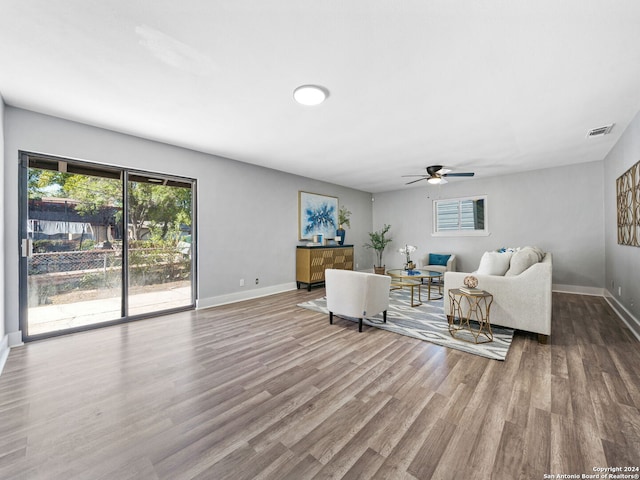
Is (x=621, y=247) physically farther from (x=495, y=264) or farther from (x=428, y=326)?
(x=428, y=326)

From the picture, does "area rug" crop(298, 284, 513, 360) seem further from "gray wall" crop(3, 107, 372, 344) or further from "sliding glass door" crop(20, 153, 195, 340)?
"sliding glass door" crop(20, 153, 195, 340)

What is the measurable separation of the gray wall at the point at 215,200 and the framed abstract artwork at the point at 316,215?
17 cm

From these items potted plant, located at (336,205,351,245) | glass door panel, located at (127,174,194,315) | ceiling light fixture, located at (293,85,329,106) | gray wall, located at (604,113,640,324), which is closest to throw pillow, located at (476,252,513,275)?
gray wall, located at (604,113,640,324)

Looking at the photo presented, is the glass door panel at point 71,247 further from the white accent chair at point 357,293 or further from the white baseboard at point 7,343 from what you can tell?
the white accent chair at point 357,293

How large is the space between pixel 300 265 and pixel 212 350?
10.9ft

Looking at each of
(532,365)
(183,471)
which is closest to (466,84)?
(532,365)

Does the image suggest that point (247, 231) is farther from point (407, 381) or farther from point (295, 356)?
point (407, 381)

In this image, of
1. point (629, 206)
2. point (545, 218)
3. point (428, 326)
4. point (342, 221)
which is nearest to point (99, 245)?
point (428, 326)

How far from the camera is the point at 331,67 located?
2.19m

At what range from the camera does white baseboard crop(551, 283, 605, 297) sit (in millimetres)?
5093

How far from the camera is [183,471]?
1.34 m

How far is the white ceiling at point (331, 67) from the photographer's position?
5.46 feet

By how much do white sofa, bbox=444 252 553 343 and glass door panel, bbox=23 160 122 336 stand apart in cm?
472

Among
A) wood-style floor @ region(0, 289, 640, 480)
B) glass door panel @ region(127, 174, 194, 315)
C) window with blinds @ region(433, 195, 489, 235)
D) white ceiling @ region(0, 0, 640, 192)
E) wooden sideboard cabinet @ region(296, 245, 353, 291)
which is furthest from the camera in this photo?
window with blinds @ region(433, 195, 489, 235)
